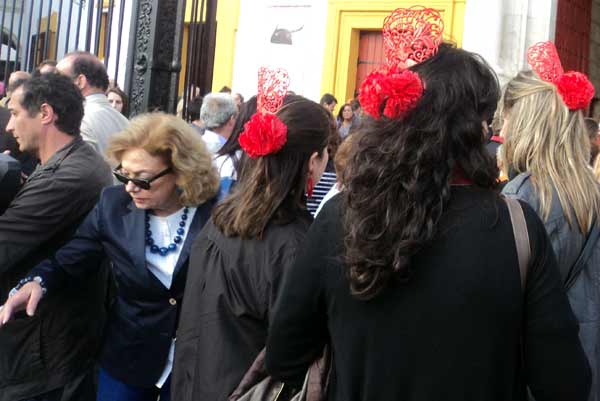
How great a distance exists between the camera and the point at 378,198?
2.02 meters

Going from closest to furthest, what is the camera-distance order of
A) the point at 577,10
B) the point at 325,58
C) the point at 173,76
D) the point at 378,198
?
the point at 378,198
the point at 173,76
the point at 577,10
the point at 325,58

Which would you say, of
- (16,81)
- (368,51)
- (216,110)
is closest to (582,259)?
(16,81)

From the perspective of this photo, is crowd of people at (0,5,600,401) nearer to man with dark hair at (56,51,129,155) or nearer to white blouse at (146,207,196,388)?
white blouse at (146,207,196,388)

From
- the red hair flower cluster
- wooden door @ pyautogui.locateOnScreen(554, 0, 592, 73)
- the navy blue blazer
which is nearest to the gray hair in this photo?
the navy blue blazer

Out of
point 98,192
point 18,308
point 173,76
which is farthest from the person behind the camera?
point 173,76

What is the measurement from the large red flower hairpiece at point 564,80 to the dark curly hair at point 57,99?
216cm

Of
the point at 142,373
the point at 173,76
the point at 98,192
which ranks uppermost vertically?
the point at 173,76

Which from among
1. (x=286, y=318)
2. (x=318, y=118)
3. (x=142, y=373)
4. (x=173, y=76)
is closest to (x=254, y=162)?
(x=318, y=118)

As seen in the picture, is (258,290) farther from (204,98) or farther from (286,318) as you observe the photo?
(204,98)

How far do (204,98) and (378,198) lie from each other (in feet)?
15.6

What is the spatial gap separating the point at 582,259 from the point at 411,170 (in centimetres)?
130

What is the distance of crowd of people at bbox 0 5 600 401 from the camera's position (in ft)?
6.66

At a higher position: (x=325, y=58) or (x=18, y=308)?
(x=325, y=58)

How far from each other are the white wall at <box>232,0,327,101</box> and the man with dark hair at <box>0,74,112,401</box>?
11609 millimetres
